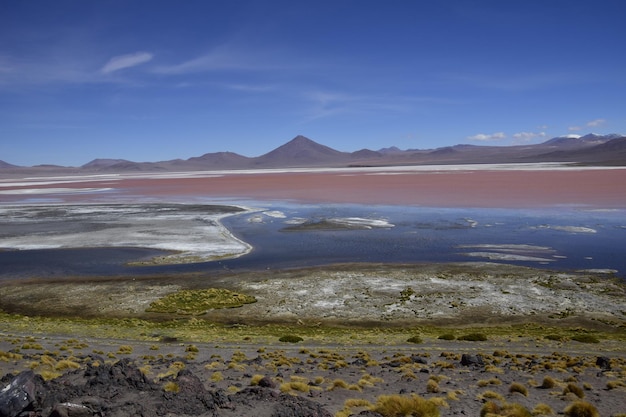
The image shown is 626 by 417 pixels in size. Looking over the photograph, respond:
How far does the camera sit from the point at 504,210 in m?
48.8

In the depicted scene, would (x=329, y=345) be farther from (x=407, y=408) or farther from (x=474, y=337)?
(x=407, y=408)

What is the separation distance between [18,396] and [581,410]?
33.8 feet

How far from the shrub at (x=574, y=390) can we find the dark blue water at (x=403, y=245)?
16482 mm

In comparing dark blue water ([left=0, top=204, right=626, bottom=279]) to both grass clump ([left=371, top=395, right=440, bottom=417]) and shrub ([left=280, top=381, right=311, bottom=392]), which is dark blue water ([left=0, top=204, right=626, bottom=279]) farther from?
grass clump ([left=371, top=395, right=440, bottom=417])

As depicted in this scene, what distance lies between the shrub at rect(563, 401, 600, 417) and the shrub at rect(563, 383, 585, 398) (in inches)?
39.9

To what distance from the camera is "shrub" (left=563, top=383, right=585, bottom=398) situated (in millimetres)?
10866

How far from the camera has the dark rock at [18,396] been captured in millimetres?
7935

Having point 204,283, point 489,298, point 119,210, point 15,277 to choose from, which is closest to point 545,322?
point 489,298

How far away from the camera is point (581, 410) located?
973 cm

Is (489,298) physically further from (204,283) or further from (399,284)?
(204,283)

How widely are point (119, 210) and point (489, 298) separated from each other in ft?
150

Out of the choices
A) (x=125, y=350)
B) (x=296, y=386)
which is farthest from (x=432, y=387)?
(x=125, y=350)

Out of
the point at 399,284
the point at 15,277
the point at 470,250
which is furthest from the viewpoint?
the point at 470,250

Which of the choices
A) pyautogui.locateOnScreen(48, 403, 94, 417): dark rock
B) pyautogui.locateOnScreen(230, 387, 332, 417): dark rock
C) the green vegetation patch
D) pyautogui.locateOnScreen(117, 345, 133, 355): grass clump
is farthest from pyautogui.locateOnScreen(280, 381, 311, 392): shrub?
the green vegetation patch
